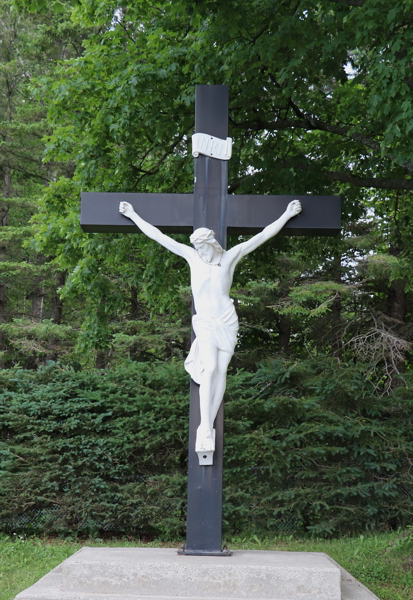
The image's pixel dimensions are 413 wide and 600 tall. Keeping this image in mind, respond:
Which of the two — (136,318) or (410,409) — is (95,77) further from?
(136,318)

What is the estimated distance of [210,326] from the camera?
15.4ft

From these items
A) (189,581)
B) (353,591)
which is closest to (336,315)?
(353,591)

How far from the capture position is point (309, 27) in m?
6.77

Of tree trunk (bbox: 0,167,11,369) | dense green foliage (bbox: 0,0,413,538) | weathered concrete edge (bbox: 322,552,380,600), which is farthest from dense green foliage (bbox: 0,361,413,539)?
tree trunk (bbox: 0,167,11,369)

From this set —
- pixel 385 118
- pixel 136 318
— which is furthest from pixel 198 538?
pixel 136 318

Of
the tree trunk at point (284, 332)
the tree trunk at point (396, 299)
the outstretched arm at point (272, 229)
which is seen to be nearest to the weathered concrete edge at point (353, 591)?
the outstretched arm at point (272, 229)

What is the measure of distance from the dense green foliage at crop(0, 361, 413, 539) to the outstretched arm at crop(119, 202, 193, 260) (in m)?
3.98

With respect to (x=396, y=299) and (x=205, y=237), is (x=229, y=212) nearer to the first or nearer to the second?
(x=205, y=237)

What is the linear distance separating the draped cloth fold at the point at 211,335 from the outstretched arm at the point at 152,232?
580 mm

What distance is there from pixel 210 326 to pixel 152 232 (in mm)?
938

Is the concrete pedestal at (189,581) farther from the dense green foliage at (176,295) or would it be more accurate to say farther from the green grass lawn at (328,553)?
the dense green foliage at (176,295)

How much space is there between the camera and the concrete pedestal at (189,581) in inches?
157

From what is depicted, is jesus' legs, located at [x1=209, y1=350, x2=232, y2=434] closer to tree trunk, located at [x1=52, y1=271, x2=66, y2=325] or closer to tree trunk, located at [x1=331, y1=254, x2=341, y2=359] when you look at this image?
tree trunk, located at [x1=331, y1=254, x2=341, y2=359]

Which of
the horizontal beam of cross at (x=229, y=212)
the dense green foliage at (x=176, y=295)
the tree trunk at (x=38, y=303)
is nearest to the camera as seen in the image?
the horizontal beam of cross at (x=229, y=212)
